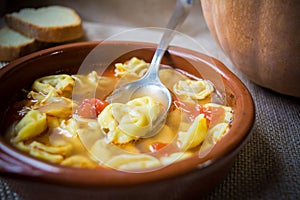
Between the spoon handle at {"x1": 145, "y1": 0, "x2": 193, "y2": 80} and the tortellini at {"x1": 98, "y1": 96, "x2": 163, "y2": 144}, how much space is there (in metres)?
0.24

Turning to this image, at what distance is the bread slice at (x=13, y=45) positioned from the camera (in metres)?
2.17

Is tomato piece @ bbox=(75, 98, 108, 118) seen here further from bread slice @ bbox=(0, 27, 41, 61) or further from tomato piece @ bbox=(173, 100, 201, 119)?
bread slice @ bbox=(0, 27, 41, 61)

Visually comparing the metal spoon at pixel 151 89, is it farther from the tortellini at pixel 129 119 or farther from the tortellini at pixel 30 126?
the tortellini at pixel 30 126

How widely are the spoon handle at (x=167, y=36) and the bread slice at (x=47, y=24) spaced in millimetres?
744

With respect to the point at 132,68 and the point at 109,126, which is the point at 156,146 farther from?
the point at 132,68

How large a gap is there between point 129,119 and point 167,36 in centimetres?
58

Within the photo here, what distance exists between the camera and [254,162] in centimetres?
146

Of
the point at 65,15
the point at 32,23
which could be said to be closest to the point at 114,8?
the point at 65,15

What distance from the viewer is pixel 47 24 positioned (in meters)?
2.43

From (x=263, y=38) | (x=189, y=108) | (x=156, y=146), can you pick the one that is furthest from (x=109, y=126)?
(x=263, y=38)

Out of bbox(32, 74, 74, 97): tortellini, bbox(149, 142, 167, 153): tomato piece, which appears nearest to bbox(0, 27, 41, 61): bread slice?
bbox(32, 74, 74, 97): tortellini

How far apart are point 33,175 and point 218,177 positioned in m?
0.53

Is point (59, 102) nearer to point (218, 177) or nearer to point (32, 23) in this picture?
point (218, 177)

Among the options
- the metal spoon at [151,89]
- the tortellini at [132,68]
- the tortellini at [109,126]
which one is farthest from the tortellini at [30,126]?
the tortellini at [132,68]
